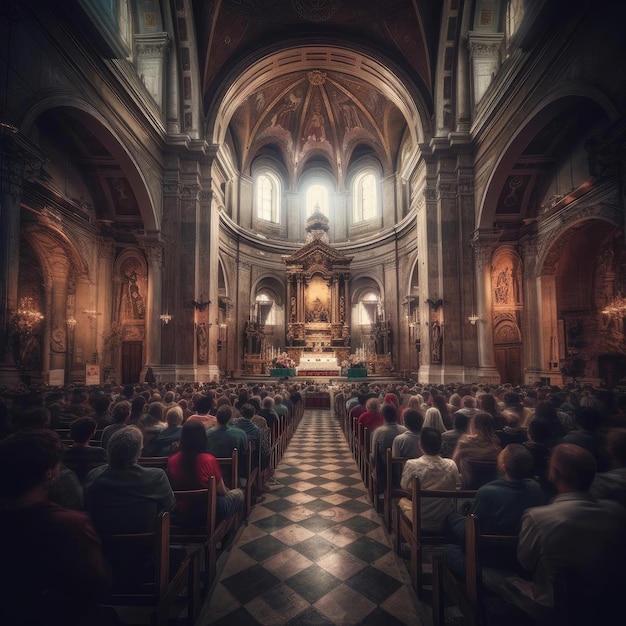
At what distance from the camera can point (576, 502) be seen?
2014mm

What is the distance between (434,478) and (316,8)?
2031cm

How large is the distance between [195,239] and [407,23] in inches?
492

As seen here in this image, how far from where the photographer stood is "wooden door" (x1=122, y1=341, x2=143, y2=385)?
53.7 ft

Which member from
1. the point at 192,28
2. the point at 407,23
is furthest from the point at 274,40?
the point at 407,23

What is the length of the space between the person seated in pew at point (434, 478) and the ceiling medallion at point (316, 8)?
19.8 metres

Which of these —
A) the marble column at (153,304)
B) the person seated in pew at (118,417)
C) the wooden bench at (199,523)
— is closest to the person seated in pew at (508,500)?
the wooden bench at (199,523)

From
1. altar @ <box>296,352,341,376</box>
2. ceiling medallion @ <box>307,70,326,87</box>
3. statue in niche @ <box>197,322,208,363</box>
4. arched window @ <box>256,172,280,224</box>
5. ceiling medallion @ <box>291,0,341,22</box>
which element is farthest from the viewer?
arched window @ <box>256,172,280,224</box>

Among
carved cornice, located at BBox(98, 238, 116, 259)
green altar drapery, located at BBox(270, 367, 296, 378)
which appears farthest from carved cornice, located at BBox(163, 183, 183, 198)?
green altar drapery, located at BBox(270, 367, 296, 378)

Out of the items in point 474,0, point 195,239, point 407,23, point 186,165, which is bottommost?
point 195,239

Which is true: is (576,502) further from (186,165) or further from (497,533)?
(186,165)

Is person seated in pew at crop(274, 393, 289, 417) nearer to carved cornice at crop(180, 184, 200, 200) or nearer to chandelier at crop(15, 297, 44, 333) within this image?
chandelier at crop(15, 297, 44, 333)

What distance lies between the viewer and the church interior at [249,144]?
9.13m

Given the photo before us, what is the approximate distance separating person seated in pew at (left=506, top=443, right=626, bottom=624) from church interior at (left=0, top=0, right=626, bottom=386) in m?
7.67

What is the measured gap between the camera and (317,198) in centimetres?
2705
